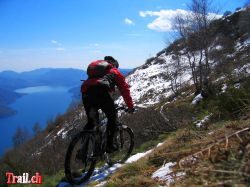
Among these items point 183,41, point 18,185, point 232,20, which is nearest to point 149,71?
point 232,20

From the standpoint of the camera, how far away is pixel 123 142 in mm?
6973

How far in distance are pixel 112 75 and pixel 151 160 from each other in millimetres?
1920

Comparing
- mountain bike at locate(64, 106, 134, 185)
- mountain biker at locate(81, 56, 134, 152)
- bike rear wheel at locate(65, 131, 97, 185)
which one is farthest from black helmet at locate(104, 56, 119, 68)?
bike rear wheel at locate(65, 131, 97, 185)

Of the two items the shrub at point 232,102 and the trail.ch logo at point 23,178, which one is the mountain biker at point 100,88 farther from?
the trail.ch logo at point 23,178

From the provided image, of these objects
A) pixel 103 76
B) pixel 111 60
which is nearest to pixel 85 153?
pixel 103 76

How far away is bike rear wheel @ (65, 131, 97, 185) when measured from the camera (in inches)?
211

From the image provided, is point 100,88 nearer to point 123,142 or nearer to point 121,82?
point 121,82

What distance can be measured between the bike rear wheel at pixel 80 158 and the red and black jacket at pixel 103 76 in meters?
0.82

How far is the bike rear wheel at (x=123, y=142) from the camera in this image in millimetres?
6637

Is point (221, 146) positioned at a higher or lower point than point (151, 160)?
higher

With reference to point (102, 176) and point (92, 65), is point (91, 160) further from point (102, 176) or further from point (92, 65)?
point (92, 65)

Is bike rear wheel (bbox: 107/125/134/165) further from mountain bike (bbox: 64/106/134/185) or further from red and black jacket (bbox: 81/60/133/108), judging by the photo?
red and black jacket (bbox: 81/60/133/108)

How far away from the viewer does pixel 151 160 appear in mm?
4305

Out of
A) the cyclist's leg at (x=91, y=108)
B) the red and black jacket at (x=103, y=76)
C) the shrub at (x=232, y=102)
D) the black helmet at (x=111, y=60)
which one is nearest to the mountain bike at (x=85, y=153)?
the cyclist's leg at (x=91, y=108)
